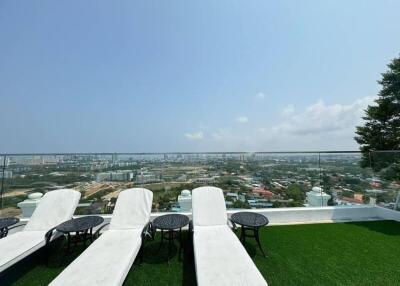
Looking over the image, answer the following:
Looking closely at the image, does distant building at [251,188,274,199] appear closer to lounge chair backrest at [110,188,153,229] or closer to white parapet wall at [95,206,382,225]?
white parapet wall at [95,206,382,225]

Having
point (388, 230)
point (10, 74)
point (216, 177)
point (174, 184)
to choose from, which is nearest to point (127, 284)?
point (174, 184)

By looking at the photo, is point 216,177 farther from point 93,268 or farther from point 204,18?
point 204,18

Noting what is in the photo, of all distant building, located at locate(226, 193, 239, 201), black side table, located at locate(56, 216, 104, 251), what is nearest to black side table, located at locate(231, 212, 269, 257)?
distant building, located at locate(226, 193, 239, 201)

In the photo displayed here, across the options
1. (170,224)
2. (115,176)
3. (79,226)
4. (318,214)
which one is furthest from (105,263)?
(318,214)

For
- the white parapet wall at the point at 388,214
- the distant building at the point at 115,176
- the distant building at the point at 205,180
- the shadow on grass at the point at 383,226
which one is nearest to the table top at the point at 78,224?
the distant building at the point at 115,176

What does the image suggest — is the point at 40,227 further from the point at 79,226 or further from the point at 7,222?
the point at 79,226

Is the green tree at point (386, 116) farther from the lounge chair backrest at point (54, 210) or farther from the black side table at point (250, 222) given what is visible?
the lounge chair backrest at point (54, 210)
